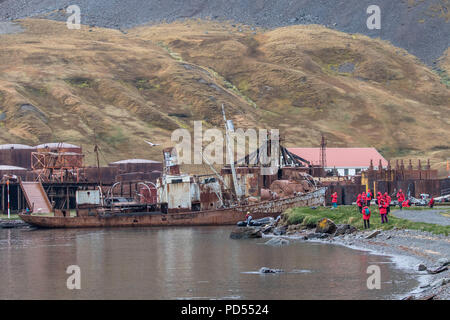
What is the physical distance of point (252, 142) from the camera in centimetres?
15050

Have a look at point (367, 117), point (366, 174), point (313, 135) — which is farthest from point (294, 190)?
point (367, 117)

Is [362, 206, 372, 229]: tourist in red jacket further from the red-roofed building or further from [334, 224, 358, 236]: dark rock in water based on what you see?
the red-roofed building

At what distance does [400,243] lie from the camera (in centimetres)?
→ 4294

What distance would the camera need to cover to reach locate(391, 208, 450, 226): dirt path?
Result: 46828mm

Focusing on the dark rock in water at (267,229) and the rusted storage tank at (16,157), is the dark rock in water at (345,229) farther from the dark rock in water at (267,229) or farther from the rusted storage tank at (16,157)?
the rusted storage tank at (16,157)

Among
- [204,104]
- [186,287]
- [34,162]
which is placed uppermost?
[204,104]

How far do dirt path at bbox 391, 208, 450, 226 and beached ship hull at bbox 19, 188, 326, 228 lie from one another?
1791 cm

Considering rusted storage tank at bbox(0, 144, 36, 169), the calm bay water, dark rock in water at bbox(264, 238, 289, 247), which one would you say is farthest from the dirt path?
rusted storage tank at bbox(0, 144, 36, 169)

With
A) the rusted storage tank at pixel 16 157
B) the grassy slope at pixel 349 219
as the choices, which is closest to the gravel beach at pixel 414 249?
the grassy slope at pixel 349 219

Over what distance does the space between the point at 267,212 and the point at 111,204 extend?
1548cm

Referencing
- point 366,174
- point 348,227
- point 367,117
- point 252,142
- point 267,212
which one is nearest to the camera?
point 348,227

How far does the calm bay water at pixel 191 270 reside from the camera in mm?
32844

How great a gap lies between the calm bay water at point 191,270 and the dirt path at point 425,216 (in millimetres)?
5720

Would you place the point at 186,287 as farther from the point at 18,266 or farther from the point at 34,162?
the point at 34,162
